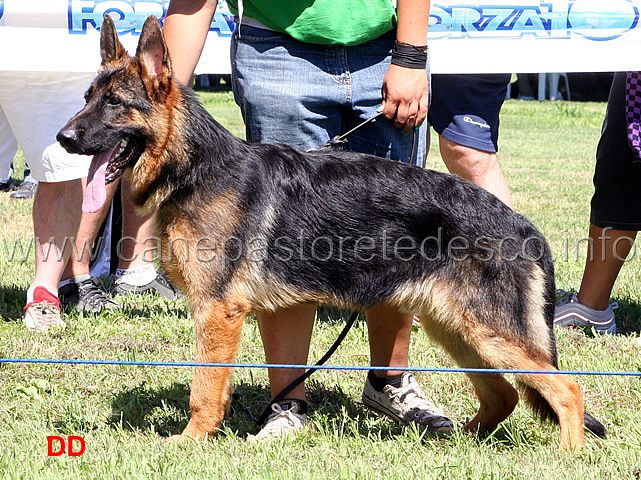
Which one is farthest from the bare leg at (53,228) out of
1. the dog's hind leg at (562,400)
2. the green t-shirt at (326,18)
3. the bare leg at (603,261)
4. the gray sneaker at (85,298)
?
the bare leg at (603,261)

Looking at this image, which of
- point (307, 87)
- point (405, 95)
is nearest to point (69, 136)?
point (307, 87)

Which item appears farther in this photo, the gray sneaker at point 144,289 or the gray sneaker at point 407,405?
the gray sneaker at point 144,289

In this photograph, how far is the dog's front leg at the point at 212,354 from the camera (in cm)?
307

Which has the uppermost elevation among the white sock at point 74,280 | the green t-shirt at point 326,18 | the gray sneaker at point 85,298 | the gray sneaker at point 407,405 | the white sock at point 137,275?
the green t-shirt at point 326,18

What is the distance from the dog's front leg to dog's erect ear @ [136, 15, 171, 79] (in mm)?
1023

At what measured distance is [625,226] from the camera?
4832 mm

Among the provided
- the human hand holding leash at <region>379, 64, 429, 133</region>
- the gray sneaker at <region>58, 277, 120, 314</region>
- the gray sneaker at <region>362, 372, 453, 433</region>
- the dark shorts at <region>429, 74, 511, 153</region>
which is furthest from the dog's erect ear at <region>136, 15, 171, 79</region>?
the gray sneaker at <region>58, 277, 120, 314</region>

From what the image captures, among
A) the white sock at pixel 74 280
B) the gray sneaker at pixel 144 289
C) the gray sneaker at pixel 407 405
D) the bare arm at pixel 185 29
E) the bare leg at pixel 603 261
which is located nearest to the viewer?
the bare arm at pixel 185 29

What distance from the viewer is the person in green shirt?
10.4 feet

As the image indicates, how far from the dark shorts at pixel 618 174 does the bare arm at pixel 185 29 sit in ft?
9.40

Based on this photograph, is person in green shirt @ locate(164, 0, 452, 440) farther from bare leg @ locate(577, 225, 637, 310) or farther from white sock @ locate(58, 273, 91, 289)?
white sock @ locate(58, 273, 91, 289)

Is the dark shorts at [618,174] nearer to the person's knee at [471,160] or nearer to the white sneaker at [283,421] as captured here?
the person's knee at [471,160]

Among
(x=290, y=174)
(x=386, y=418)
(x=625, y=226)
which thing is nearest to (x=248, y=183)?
(x=290, y=174)

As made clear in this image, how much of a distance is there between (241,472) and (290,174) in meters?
1.28
